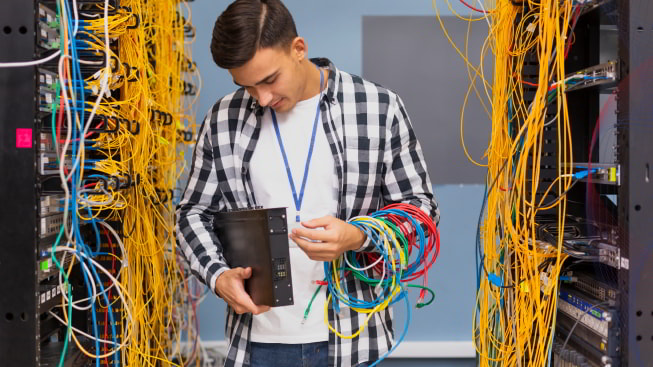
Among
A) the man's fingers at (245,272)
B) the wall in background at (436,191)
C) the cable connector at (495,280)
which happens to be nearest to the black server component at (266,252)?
the man's fingers at (245,272)

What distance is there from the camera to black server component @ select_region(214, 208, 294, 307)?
1.33 meters

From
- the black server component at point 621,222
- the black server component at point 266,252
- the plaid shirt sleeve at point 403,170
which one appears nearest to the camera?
the black server component at point 621,222

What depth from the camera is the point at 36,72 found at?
3.79 feet

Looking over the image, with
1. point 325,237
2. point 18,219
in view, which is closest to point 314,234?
point 325,237

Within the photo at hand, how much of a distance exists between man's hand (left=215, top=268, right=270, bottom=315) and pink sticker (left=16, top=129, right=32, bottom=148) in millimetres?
510

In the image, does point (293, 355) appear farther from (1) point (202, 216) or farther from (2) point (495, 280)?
(2) point (495, 280)

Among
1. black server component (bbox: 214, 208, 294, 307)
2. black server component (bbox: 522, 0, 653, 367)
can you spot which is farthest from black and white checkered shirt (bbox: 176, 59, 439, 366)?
black server component (bbox: 522, 0, 653, 367)

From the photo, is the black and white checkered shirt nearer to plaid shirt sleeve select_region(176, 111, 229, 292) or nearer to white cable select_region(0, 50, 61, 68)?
plaid shirt sleeve select_region(176, 111, 229, 292)

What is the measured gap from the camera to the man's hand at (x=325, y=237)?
1.30m

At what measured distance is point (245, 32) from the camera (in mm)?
1383

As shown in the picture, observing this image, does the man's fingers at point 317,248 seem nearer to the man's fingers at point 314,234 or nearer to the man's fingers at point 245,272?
the man's fingers at point 314,234

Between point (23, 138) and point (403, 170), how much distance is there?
2.78ft

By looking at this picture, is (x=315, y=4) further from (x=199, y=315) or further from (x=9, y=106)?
(x=9, y=106)

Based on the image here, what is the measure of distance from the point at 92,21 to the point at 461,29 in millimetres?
2301
